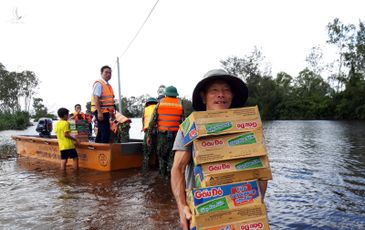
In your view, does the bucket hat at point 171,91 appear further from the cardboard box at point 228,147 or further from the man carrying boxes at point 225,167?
the cardboard box at point 228,147

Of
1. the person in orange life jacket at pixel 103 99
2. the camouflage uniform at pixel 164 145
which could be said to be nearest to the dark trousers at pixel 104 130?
the person in orange life jacket at pixel 103 99

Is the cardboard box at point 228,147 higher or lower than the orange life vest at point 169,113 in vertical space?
lower

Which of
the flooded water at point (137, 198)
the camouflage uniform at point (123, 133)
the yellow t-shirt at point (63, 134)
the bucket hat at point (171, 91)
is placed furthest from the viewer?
the camouflage uniform at point (123, 133)

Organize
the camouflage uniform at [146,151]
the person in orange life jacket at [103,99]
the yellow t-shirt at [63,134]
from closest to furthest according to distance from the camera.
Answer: the camouflage uniform at [146,151] → the person in orange life jacket at [103,99] → the yellow t-shirt at [63,134]

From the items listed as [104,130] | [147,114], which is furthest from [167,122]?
[104,130]

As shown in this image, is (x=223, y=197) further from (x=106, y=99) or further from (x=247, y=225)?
(x=106, y=99)

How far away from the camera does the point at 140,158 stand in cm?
927

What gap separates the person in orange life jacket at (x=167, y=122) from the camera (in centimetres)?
768

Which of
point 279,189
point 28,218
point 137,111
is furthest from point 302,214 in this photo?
point 137,111

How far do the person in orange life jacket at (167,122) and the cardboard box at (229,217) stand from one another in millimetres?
5652

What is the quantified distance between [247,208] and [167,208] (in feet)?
12.3

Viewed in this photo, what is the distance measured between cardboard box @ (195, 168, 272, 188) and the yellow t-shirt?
7590 millimetres

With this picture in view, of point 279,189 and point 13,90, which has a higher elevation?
point 13,90

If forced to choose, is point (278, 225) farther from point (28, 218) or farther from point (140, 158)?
point (140, 158)
